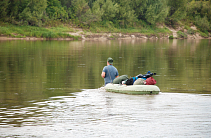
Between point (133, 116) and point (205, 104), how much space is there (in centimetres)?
297

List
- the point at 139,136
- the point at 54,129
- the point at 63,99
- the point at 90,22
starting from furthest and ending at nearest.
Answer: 1. the point at 90,22
2. the point at 63,99
3. the point at 54,129
4. the point at 139,136

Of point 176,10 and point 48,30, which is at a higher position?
point 176,10

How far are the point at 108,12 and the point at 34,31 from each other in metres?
24.5

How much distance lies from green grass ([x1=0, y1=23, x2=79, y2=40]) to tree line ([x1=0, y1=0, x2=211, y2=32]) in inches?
67.0

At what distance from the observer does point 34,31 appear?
7000 cm

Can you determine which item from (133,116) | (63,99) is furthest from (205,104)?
(63,99)

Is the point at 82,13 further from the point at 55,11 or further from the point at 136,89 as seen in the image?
the point at 136,89

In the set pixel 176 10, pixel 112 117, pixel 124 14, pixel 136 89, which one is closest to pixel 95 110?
pixel 112 117

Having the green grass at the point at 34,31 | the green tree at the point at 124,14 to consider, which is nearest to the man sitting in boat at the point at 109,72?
the green grass at the point at 34,31

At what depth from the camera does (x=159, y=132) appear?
8656mm

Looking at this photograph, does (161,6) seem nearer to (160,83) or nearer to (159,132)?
(160,83)

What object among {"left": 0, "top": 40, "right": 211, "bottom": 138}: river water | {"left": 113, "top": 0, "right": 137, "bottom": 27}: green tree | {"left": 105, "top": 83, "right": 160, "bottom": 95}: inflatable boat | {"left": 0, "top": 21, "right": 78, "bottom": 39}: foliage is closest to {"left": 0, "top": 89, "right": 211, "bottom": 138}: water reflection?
{"left": 0, "top": 40, "right": 211, "bottom": 138}: river water

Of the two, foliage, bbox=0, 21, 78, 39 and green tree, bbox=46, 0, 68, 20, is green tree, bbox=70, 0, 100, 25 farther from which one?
foliage, bbox=0, 21, 78, 39

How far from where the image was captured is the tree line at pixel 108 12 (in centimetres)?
7150
